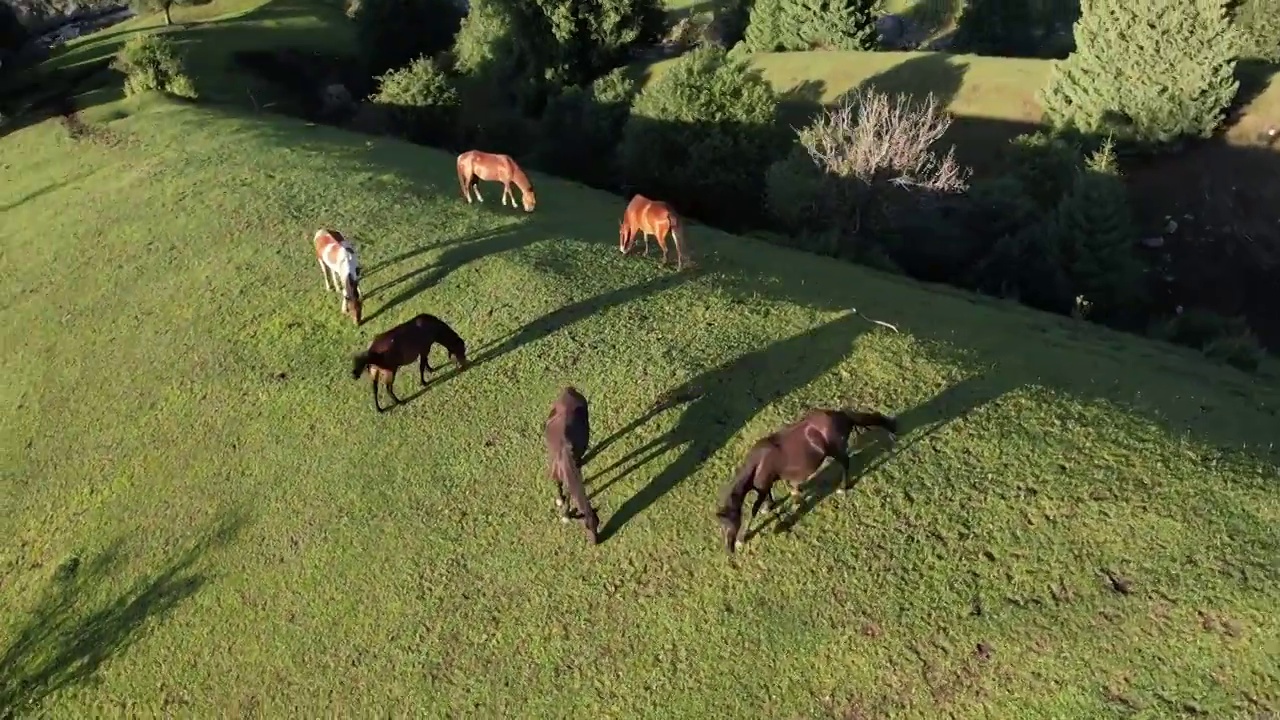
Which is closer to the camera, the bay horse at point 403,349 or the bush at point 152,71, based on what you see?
the bay horse at point 403,349

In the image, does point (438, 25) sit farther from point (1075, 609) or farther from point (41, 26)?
point (1075, 609)

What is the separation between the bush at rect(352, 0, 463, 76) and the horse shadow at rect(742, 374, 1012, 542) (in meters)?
48.1

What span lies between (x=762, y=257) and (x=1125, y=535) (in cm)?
1320

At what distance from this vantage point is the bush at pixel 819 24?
167 feet

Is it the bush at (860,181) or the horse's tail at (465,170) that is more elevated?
the horse's tail at (465,170)

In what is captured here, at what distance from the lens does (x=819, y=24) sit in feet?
167

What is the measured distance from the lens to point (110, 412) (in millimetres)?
17938

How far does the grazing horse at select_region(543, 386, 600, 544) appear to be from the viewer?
12.8 meters

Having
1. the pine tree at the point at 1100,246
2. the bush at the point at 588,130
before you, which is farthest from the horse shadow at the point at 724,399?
the bush at the point at 588,130

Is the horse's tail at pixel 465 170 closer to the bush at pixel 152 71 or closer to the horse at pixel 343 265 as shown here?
the horse at pixel 343 265

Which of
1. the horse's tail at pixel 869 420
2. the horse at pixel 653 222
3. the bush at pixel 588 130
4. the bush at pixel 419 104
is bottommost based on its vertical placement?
the bush at pixel 588 130

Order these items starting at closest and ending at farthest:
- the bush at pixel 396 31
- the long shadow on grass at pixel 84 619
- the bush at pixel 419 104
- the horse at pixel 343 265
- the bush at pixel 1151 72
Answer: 1. the long shadow on grass at pixel 84 619
2. the horse at pixel 343 265
3. the bush at pixel 1151 72
4. the bush at pixel 419 104
5. the bush at pixel 396 31

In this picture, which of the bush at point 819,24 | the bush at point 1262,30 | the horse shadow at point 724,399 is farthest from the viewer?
the bush at point 819,24

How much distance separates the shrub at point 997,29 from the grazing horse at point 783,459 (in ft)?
173
